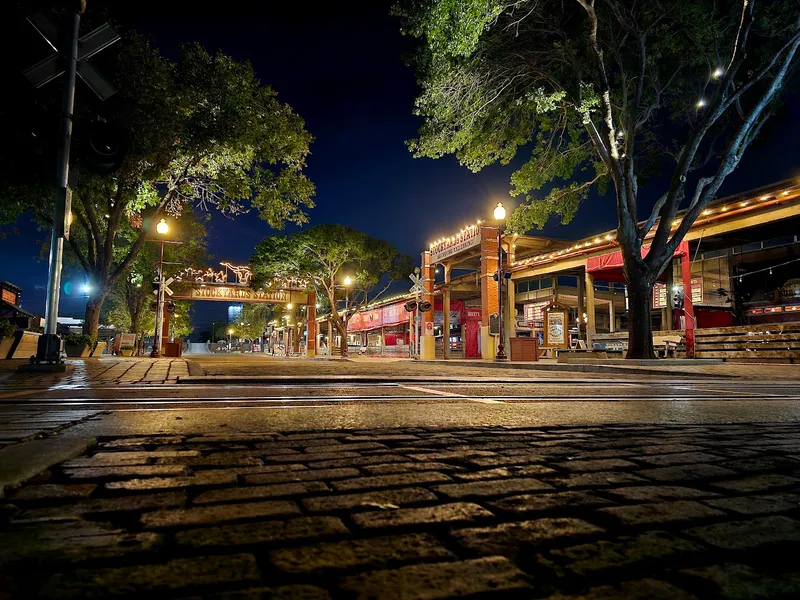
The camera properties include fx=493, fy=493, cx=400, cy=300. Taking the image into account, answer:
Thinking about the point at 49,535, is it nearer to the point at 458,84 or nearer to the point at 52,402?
the point at 52,402

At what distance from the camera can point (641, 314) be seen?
45.4 ft

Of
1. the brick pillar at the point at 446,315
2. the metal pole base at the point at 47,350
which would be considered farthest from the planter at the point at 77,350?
the brick pillar at the point at 446,315

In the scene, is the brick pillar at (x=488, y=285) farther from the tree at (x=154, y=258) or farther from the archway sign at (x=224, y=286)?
the tree at (x=154, y=258)

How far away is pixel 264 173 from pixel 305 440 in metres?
13.1

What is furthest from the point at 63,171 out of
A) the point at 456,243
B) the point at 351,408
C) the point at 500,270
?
the point at 456,243

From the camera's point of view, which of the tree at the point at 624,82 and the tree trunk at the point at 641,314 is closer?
the tree at the point at 624,82

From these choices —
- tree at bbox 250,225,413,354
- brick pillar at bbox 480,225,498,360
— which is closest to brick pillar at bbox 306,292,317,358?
tree at bbox 250,225,413,354

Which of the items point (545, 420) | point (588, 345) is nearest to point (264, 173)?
point (545, 420)

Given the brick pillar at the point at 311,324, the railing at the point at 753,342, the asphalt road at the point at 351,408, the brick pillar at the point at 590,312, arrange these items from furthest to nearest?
the brick pillar at the point at 311,324, the brick pillar at the point at 590,312, the railing at the point at 753,342, the asphalt road at the point at 351,408

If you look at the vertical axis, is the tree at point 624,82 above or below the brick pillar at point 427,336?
above

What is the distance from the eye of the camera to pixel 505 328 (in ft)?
94.3

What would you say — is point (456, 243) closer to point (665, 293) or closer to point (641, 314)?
point (665, 293)

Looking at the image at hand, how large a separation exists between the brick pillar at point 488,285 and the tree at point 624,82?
27.7ft

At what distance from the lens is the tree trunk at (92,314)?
14633 mm
